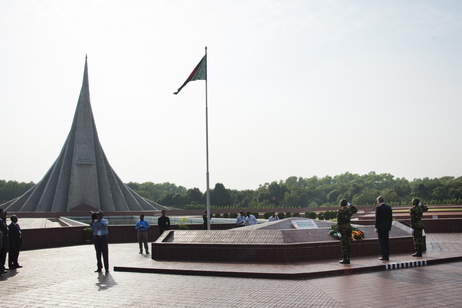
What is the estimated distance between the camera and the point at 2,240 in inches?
359

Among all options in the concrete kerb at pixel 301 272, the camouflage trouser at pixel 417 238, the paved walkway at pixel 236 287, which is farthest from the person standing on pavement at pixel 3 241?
the camouflage trouser at pixel 417 238

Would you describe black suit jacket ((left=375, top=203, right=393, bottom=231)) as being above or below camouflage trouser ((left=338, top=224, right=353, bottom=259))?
above

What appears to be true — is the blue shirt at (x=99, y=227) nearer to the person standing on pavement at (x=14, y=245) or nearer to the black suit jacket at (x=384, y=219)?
the person standing on pavement at (x=14, y=245)

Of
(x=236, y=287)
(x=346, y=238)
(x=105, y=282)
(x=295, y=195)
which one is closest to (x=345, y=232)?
(x=346, y=238)

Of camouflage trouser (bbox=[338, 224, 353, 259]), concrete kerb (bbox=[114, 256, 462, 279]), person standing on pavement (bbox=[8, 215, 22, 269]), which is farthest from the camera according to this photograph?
person standing on pavement (bbox=[8, 215, 22, 269])

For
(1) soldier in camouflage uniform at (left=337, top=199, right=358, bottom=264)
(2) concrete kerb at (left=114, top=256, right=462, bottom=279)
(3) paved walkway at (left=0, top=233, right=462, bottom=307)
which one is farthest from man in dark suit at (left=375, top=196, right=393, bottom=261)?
(1) soldier in camouflage uniform at (left=337, top=199, right=358, bottom=264)

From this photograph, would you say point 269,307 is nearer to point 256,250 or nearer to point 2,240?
point 256,250

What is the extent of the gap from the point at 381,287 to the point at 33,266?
736 cm

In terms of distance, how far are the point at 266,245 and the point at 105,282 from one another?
119 inches

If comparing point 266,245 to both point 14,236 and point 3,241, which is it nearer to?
point 3,241

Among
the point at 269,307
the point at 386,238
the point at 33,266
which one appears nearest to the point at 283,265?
the point at 386,238

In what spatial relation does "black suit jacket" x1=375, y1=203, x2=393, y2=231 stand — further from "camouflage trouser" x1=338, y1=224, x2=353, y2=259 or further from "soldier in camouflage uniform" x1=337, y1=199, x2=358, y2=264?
"camouflage trouser" x1=338, y1=224, x2=353, y2=259

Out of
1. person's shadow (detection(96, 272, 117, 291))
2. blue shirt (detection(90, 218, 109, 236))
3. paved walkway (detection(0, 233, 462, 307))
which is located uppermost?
blue shirt (detection(90, 218, 109, 236))

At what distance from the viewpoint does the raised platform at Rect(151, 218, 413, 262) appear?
870 cm
